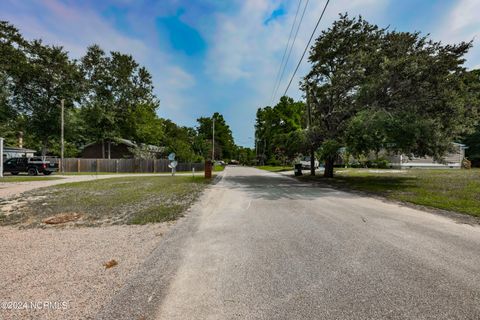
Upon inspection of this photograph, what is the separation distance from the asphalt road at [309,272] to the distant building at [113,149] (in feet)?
109

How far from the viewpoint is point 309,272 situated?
3.12 meters

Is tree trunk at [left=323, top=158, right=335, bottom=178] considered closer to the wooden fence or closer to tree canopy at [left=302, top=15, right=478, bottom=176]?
tree canopy at [left=302, top=15, right=478, bottom=176]

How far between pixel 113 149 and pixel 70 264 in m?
37.3

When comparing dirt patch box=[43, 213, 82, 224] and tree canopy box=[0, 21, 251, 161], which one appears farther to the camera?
tree canopy box=[0, 21, 251, 161]

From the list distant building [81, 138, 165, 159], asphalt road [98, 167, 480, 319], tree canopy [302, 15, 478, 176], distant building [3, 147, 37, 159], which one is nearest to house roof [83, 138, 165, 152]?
distant building [81, 138, 165, 159]

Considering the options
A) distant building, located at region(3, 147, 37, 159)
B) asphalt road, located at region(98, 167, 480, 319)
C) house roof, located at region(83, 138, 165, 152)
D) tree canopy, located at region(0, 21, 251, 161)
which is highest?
tree canopy, located at region(0, 21, 251, 161)

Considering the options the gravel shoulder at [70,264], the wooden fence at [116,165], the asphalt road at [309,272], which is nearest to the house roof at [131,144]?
the wooden fence at [116,165]

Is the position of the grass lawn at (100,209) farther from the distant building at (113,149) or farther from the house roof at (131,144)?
the distant building at (113,149)

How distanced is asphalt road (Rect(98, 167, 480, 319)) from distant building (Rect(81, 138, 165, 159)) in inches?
1304

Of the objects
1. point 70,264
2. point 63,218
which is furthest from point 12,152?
point 70,264

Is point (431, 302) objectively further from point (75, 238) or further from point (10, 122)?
point (10, 122)

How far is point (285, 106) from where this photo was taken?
4162 centimetres

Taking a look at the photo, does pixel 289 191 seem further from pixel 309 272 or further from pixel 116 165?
pixel 116 165

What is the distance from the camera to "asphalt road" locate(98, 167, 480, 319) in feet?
7.71
